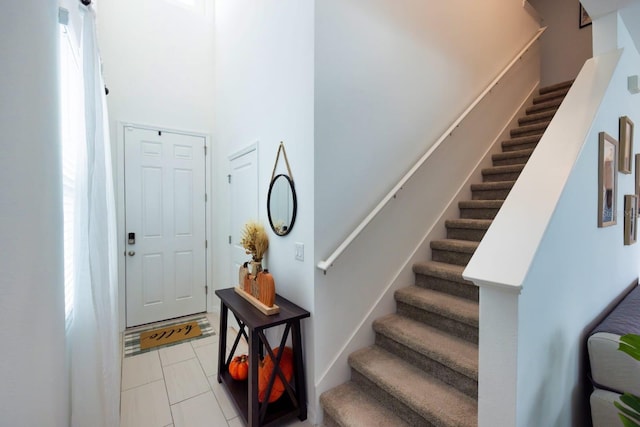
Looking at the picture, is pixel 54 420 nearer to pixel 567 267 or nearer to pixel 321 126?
pixel 321 126

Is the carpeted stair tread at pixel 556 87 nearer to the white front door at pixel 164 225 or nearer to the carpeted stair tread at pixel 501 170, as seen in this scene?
the carpeted stair tread at pixel 501 170

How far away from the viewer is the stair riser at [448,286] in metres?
2.09

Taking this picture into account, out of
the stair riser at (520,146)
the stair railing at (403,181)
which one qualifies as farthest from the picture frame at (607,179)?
the stair riser at (520,146)

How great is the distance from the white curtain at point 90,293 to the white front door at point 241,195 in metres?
1.37

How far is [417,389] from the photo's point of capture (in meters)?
1.69

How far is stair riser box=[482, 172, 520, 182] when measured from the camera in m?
3.02

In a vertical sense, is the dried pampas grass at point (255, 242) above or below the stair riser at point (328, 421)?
above

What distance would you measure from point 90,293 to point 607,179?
304 cm

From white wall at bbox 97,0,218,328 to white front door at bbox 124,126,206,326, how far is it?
115 millimetres

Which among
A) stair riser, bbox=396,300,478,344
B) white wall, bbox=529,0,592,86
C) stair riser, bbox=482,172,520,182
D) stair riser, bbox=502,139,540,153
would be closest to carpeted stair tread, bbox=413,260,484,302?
stair riser, bbox=396,300,478,344

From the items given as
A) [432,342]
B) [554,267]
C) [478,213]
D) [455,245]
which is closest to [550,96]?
[478,213]

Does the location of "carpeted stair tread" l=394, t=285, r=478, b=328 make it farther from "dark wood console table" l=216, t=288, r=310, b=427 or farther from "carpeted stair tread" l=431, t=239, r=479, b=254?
"dark wood console table" l=216, t=288, r=310, b=427

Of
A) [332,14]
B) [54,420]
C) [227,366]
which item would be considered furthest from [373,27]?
[227,366]

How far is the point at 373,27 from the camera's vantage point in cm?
221
